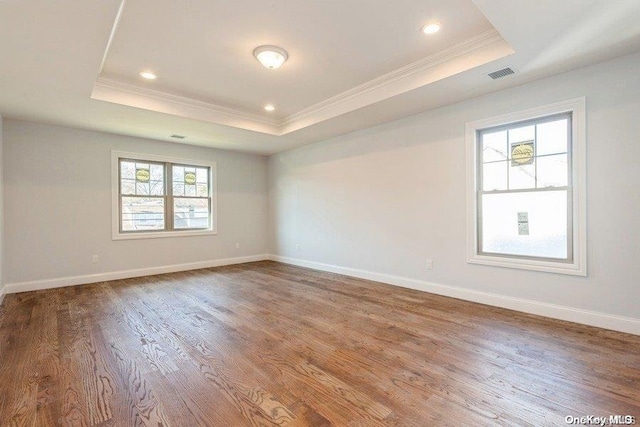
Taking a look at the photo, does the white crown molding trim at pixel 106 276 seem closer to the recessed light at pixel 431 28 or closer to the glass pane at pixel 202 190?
the glass pane at pixel 202 190

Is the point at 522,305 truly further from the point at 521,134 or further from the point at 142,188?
the point at 142,188

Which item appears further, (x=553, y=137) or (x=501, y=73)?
(x=553, y=137)

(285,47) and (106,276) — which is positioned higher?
(285,47)

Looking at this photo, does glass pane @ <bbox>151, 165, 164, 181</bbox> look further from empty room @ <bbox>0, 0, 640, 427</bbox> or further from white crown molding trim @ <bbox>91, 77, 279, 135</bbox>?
white crown molding trim @ <bbox>91, 77, 279, 135</bbox>

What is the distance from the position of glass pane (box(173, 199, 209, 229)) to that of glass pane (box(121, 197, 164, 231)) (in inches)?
11.0

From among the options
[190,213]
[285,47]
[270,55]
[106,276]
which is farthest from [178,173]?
[285,47]

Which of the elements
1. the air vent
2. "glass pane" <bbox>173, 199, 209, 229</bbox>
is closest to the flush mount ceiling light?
the air vent

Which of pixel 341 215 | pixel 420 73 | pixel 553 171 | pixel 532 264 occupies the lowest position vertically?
pixel 532 264

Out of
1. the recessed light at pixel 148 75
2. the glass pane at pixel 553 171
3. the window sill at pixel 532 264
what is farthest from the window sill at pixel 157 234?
the glass pane at pixel 553 171

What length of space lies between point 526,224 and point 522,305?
0.92 meters

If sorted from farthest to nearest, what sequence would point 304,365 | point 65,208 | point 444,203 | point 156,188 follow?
point 156,188, point 65,208, point 444,203, point 304,365

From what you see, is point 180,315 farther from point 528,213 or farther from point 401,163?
point 528,213

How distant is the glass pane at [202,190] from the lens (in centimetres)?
632

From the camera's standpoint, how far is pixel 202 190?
20.9 feet
